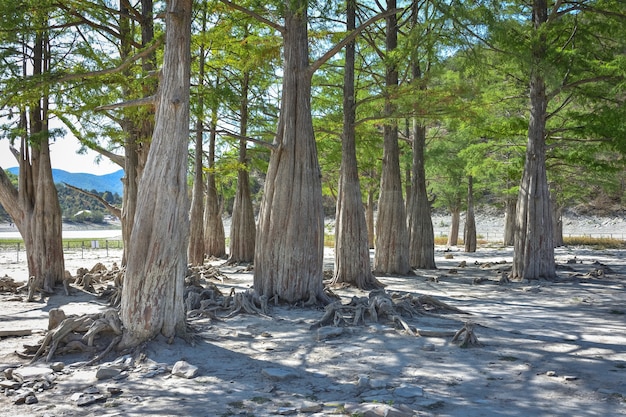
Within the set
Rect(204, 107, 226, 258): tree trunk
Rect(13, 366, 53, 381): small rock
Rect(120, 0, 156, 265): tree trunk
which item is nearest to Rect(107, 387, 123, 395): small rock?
Rect(13, 366, 53, 381): small rock

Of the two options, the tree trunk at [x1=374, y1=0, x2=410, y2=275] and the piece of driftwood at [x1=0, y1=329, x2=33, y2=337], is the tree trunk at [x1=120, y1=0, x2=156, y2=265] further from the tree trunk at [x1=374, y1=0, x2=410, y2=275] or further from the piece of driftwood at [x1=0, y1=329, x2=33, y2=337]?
the tree trunk at [x1=374, y1=0, x2=410, y2=275]

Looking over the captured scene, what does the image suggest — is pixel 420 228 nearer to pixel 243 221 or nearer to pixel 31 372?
pixel 243 221

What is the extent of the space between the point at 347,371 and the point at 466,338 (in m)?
2.11

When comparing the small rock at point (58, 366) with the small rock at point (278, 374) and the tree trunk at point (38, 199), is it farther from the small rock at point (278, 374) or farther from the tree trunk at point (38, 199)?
the tree trunk at point (38, 199)

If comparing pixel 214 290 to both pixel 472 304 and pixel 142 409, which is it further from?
pixel 142 409

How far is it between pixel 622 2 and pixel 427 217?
9.40m

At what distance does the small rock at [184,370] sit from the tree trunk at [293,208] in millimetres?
5052

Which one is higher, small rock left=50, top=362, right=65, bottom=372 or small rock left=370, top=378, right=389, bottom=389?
small rock left=50, top=362, right=65, bottom=372

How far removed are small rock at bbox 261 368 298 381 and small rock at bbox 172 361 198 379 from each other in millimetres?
794

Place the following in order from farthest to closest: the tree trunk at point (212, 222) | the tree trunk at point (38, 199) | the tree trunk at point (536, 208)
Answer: the tree trunk at point (212, 222)
the tree trunk at point (536, 208)
the tree trunk at point (38, 199)

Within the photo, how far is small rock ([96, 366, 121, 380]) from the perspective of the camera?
6.27 meters

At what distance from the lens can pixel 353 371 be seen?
6.61m

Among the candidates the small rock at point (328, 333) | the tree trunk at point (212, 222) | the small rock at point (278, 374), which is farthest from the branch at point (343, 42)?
the tree trunk at point (212, 222)

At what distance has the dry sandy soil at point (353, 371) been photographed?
17.5ft
